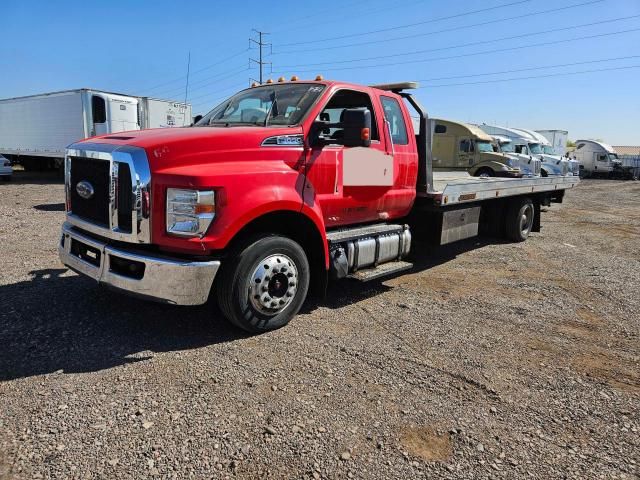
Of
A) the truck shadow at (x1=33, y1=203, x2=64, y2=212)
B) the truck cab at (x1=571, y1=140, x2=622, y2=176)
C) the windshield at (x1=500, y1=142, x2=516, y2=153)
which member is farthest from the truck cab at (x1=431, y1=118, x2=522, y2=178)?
the truck cab at (x1=571, y1=140, x2=622, y2=176)

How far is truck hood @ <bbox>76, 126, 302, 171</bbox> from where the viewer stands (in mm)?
3645

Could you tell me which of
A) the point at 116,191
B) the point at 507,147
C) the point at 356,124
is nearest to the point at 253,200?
the point at 116,191

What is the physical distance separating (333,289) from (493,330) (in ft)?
6.30

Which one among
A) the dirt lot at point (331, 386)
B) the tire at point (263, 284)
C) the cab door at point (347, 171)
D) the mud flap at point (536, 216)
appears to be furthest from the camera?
the mud flap at point (536, 216)

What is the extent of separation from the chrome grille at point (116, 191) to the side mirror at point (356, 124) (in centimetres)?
179

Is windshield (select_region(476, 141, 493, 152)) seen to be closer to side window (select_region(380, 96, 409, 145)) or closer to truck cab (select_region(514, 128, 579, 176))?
truck cab (select_region(514, 128, 579, 176))

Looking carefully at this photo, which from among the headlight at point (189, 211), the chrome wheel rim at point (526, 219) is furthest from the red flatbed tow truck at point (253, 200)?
the chrome wheel rim at point (526, 219)

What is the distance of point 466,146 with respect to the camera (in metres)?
19.1

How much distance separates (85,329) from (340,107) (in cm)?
330

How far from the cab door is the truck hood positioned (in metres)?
0.39

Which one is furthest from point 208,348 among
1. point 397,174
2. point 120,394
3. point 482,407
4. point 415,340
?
point 397,174

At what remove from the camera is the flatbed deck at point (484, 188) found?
6184 mm

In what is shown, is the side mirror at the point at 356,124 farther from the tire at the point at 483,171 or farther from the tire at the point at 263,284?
the tire at the point at 483,171

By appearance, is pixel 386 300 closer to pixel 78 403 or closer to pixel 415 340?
pixel 415 340
